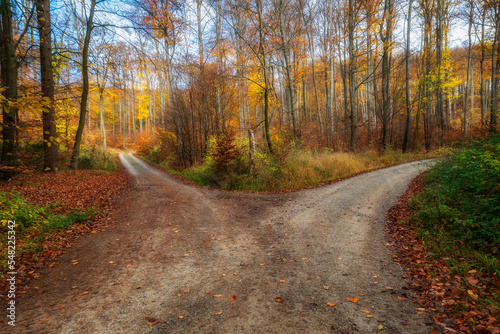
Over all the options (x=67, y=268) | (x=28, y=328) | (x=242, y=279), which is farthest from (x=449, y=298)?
(x=67, y=268)

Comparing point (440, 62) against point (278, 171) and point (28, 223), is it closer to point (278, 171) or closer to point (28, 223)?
point (278, 171)

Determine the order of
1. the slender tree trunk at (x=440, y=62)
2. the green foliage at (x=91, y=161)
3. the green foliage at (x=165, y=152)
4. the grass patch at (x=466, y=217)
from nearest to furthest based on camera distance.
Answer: the grass patch at (x=466, y=217)
the green foliage at (x=91, y=161)
the slender tree trunk at (x=440, y=62)
the green foliage at (x=165, y=152)

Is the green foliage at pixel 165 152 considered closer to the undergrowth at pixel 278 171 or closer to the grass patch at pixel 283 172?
the grass patch at pixel 283 172

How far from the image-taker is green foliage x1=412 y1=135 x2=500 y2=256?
412 centimetres

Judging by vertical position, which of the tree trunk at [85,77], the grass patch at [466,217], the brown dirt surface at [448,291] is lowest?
the brown dirt surface at [448,291]

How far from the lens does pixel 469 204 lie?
4914mm

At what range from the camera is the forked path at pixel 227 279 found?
2.65 m

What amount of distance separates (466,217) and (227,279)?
4.93 m

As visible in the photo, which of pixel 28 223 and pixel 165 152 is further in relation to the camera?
pixel 165 152

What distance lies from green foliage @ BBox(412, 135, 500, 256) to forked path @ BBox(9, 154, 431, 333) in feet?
3.73

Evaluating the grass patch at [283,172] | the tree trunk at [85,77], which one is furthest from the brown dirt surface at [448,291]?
the tree trunk at [85,77]

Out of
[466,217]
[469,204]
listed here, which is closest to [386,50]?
[469,204]

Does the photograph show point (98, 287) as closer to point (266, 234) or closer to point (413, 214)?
point (266, 234)

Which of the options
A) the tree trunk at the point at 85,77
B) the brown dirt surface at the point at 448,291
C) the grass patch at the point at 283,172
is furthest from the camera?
the tree trunk at the point at 85,77
